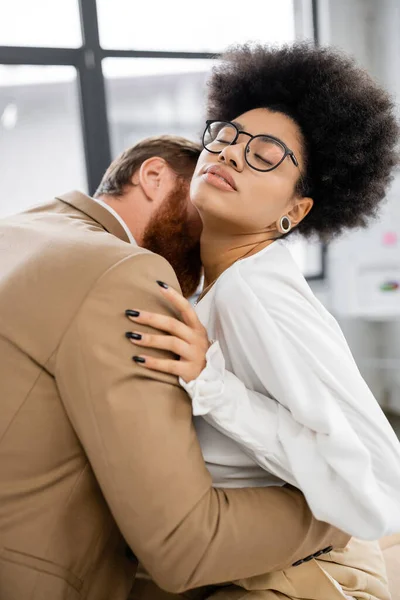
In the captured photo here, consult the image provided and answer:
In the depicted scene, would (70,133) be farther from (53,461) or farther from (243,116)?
(53,461)

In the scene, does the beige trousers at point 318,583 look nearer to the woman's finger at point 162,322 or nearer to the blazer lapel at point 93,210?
the woman's finger at point 162,322

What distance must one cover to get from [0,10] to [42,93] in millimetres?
504

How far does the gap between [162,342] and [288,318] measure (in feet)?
0.75

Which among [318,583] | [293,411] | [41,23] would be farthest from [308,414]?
[41,23]

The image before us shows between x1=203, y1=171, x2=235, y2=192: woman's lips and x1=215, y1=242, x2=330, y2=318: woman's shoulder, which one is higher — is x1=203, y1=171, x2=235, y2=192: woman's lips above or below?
above

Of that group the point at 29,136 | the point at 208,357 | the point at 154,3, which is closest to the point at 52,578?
the point at 208,357

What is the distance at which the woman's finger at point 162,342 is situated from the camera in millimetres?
875

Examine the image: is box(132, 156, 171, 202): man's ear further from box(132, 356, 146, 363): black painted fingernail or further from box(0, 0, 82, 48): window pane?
box(0, 0, 82, 48): window pane

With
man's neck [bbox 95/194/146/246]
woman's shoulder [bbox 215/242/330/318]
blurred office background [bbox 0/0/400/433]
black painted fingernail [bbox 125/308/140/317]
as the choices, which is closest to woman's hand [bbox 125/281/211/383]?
black painted fingernail [bbox 125/308/140/317]

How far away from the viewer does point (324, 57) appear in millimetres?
1354

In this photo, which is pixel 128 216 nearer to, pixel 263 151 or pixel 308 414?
pixel 263 151

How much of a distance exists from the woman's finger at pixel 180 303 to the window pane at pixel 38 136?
3.00 metres

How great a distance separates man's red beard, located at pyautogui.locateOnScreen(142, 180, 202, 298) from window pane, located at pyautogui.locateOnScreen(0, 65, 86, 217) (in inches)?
97.5

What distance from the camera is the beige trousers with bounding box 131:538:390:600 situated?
108 cm
